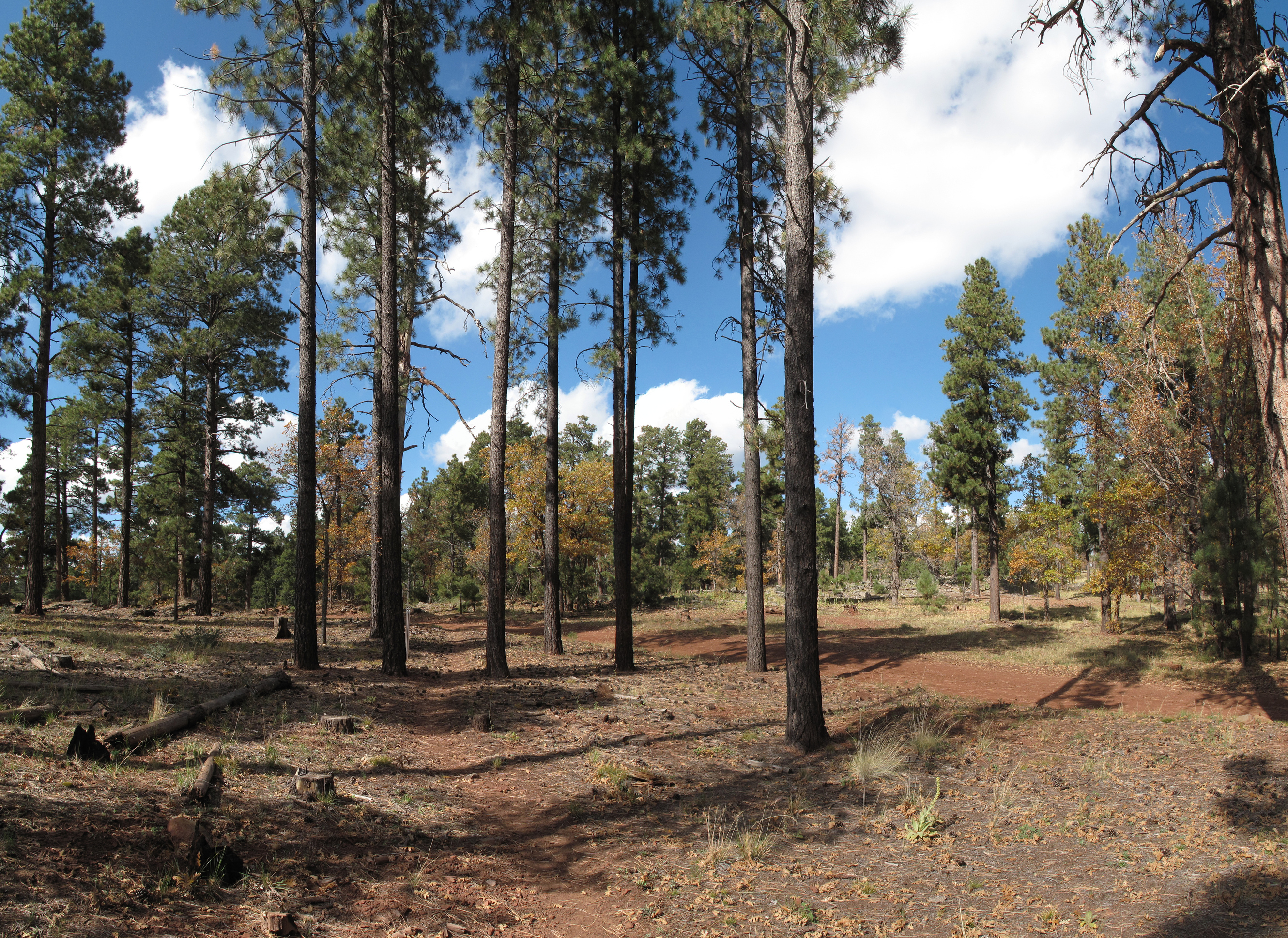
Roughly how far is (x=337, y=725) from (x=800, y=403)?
636 cm

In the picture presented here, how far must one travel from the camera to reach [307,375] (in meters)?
11.2

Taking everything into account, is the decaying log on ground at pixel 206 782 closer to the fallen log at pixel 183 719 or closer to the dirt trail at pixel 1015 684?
the fallen log at pixel 183 719

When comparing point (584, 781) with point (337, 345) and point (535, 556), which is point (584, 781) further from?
point (535, 556)

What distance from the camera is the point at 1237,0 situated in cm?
567

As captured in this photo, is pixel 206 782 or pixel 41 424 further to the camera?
pixel 41 424

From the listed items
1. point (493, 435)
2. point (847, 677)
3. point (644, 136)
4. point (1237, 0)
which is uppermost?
point (644, 136)

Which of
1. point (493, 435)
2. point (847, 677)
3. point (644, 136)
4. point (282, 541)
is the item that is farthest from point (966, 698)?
point (282, 541)

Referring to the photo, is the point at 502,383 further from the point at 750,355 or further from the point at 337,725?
the point at 337,725

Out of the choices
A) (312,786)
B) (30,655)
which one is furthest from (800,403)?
(30,655)

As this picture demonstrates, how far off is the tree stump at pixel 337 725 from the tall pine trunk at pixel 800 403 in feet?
16.2

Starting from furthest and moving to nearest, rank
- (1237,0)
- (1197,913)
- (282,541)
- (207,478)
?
(282,541) < (207,478) < (1237,0) < (1197,913)

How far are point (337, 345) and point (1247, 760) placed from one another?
60.9ft

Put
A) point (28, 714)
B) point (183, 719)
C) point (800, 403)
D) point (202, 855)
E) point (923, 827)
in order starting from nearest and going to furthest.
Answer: point (202, 855)
point (923, 827)
point (28, 714)
point (183, 719)
point (800, 403)

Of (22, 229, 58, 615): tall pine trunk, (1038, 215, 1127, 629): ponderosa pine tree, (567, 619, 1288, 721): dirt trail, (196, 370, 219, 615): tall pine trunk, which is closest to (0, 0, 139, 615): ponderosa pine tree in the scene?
(22, 229, 58, 615): tall pine trunk
